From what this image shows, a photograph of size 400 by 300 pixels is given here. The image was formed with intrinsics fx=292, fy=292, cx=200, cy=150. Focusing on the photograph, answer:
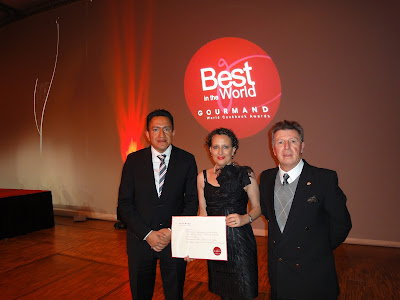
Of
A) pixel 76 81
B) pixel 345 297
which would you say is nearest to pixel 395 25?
pixel 345 297

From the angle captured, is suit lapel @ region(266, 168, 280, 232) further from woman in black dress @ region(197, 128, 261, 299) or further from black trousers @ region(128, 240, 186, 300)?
black trousers @ region(128, 240, 186, 300)

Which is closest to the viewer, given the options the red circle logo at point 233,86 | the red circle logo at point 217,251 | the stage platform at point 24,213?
the red circle logo at point 217,251

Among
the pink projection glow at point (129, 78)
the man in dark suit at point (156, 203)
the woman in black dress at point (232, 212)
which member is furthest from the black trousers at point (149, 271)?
the pink projection glow at point (129, 78)

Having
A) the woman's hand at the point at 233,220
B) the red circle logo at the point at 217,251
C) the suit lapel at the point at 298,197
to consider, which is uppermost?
the suit lapel at the point at 298,197

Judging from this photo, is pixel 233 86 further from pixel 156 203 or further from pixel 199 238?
pixel 199 238

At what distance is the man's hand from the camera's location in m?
1.81

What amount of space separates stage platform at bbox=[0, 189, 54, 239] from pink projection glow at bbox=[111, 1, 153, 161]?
1699mm

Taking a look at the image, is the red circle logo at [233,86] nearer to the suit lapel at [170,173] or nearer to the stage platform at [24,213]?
the suit lapel at [170,173]

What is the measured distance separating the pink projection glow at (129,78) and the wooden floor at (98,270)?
2.05 metres

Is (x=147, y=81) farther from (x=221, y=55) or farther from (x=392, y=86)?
(x=392, y=86)

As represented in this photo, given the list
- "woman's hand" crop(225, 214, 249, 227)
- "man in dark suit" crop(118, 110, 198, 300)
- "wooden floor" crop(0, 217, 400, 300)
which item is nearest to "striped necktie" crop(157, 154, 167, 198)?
"man in dark suit" crop(118, 110, 198, 300)

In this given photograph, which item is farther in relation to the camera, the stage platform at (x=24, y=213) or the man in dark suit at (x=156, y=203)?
the stage platform at (x=24, y=213)

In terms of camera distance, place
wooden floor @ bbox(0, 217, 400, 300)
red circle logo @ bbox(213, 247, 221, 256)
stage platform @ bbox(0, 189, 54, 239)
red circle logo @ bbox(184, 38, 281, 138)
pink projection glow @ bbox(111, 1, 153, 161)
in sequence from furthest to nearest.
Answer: pink projection glow @ bbox(111, 1, 153, 161), stage platform @ bbox(0, 189, 54, 239), red circle logo @ bbox(184, 38, 281, 138), wooden floor @ bbox(0, 217, 400, 300), red circle logo @ bbox(213, 247, 221, 256)

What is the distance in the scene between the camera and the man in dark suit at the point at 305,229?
1.45 meters
